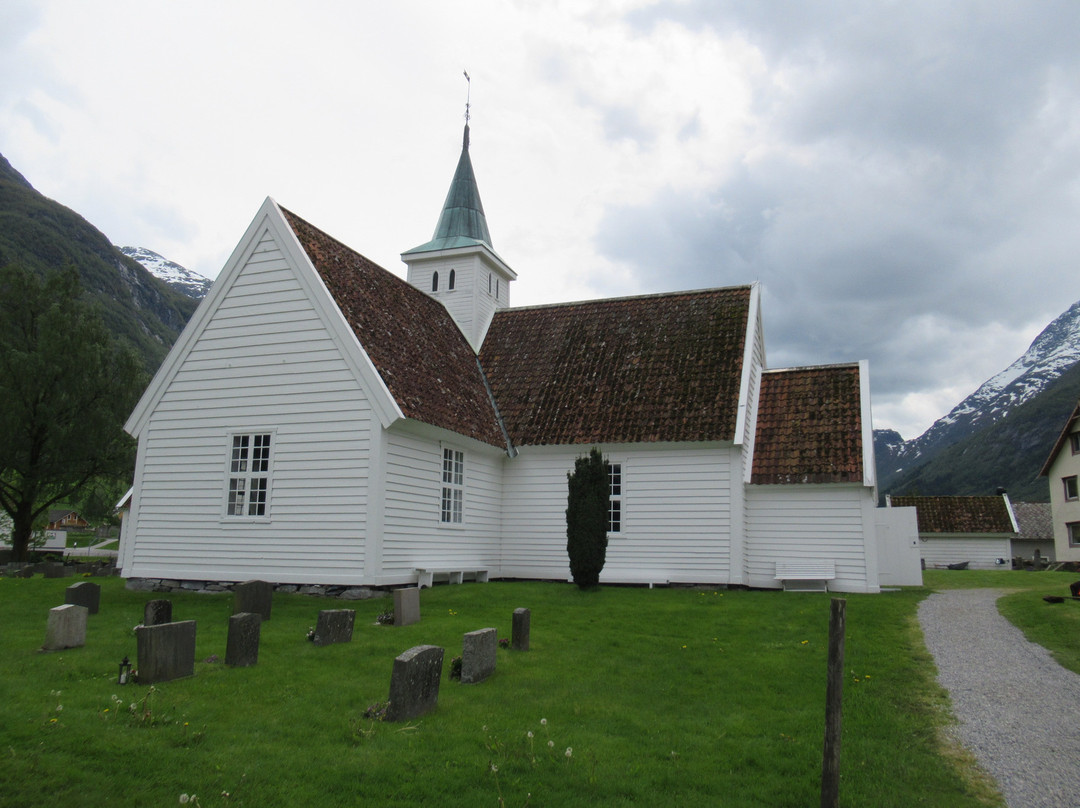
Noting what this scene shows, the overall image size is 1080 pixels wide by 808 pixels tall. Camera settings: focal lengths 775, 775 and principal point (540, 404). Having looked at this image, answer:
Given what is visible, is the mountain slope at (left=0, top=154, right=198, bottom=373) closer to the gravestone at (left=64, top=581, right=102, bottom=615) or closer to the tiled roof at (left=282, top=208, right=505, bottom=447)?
Answer: the tiled roof at (left=282, top=208, right=505, bottom=447)

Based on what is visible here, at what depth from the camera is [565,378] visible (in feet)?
77.0

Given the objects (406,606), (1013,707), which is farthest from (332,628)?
(1013,707)

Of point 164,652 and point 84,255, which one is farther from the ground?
point 84,255

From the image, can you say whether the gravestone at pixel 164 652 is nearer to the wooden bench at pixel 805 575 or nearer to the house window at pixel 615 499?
the house window at pixel 615 499

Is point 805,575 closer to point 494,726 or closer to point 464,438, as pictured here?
point 464,438

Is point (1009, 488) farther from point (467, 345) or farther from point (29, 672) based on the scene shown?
point (29, 672)

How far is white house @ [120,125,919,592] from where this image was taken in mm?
16859

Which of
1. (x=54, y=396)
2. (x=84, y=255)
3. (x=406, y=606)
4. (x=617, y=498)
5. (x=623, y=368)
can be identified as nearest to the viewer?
(x=406, y=606)

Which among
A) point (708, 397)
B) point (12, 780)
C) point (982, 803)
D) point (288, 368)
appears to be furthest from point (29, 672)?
point (708, 397)

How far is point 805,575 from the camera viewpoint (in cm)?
1991

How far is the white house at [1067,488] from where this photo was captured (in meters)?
48.2

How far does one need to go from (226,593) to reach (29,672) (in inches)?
299

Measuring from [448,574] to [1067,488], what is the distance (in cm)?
4716

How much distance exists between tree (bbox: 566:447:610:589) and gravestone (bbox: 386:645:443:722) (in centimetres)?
1031
